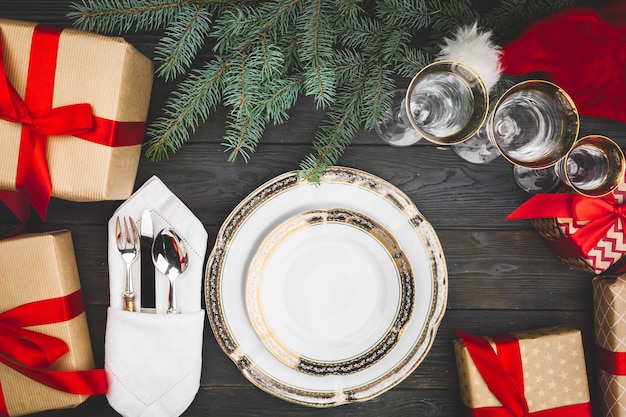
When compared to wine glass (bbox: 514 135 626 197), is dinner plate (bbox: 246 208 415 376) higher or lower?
lower

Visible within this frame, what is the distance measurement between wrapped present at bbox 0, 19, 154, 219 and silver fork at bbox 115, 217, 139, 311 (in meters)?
0.11

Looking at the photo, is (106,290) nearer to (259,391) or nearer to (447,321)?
(259,391)

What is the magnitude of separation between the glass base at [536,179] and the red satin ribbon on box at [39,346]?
34.5 inches

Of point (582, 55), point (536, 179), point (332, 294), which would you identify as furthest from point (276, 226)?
point (582, 55)

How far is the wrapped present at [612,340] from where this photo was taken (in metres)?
0.87

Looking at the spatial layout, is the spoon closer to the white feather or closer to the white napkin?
the white napkin

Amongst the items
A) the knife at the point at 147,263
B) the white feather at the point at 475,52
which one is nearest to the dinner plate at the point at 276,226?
the knife at the point at 147,263

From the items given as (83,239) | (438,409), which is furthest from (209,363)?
(438,409)

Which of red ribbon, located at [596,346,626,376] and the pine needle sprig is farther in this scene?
red ribbon, located at [596,346,626,376]

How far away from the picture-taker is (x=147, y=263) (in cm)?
89

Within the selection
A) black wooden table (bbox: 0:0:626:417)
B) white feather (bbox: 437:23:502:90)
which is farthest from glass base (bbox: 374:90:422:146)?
white feather (bbox: 437:23:502:90)

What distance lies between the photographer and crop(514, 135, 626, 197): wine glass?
2.57 feet

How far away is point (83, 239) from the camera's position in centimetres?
91

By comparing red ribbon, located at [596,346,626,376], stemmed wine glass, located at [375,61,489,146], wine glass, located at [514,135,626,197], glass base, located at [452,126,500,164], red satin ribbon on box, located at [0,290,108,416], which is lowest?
red satin ribbon on box, located at [0,290,108,416]
